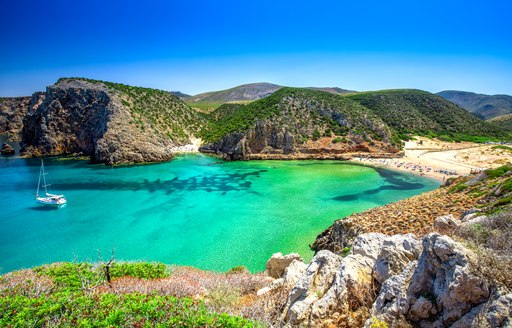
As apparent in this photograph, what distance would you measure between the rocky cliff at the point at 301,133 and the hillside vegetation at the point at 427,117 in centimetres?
2225

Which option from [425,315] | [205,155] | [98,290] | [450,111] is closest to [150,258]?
[98,290]

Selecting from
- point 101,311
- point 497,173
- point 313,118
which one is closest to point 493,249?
point 101,311

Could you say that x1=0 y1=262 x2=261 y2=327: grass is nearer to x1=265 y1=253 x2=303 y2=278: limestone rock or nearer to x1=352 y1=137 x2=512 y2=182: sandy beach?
x1=265 y1=253 x2=303 y2=278: limestone rock

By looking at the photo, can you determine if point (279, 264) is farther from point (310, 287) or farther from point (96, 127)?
point (96, 127)

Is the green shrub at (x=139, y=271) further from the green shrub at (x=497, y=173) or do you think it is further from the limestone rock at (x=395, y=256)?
the green shrub at (x=497, y=173)

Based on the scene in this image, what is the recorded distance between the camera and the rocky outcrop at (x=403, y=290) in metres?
4.85

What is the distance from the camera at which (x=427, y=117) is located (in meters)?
107

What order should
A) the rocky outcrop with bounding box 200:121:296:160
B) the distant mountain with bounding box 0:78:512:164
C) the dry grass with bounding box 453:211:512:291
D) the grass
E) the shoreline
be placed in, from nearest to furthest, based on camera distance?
the dry grass with bounding box 453:211:512:291
the grass
the shoreline
the distant mountain with bounding box 0:78:512:164
the rocky outcrop with bounding box 200:121:296:160

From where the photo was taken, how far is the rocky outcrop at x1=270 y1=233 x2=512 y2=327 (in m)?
4.85

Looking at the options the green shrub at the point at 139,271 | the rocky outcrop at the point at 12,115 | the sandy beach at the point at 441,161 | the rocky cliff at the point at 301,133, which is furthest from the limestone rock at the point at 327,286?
the rocky outcrop at the point at 12,115

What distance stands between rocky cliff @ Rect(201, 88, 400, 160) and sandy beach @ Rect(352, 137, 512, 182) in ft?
20.6

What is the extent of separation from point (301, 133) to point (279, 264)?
5788 centimetres

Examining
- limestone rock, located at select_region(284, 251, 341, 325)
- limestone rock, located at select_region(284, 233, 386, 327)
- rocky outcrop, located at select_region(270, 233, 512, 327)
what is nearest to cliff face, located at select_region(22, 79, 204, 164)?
limestone rock, located at select_region(284, 251, 341, 325)

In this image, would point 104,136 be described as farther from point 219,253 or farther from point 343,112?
point 343,112
